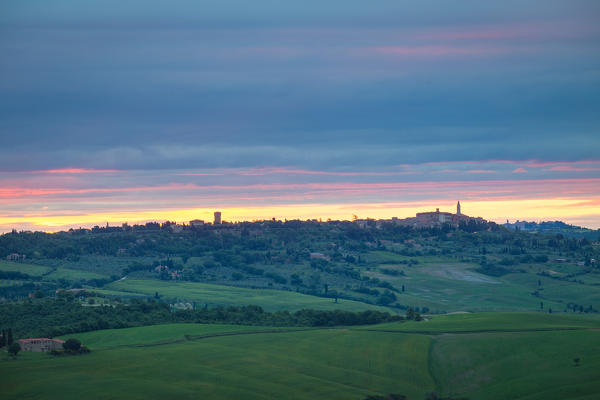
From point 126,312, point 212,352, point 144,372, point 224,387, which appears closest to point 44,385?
point 144,372

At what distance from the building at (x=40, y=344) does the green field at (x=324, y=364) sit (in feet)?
20.9

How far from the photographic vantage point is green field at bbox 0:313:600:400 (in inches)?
3834

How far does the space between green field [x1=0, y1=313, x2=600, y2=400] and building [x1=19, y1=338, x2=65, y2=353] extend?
20.9 feet

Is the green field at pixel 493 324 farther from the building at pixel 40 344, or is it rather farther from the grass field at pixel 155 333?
the building at pixel 40 344

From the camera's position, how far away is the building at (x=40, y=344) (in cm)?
12781

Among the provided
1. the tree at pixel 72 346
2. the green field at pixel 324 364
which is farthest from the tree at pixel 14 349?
the tree at pixel 72 346

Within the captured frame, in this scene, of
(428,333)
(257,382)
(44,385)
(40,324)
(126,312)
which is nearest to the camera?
(44,385)

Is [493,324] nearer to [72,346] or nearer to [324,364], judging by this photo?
[324,364]

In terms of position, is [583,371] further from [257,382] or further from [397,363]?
[257,382]

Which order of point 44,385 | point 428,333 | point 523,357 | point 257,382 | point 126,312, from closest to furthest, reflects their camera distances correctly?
point 44,385
point 257,382
point 523,357
point 428,333
point 126,312

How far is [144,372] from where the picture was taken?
107 metres

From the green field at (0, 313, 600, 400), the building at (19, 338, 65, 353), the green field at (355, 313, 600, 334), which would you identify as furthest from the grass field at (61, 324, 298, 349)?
the green field at (355, 313, 600, 334)

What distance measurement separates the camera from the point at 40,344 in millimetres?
129250

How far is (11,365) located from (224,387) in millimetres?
31000
